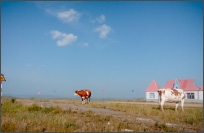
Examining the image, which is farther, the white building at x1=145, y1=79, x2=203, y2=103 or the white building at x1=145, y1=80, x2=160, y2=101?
the white building at x1=145, y1=80, x2=160, y2=101

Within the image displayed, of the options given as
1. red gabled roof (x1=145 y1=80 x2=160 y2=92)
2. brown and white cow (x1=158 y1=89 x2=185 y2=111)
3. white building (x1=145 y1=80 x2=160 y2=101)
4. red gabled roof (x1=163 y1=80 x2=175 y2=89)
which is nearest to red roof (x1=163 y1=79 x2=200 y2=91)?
red gabled roof (x1=163 y1=80 x2=175 y2=89)

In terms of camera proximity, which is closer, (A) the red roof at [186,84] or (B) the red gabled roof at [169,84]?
(A) the red roof at [186,84]

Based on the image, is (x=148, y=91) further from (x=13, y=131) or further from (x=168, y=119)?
(x=13, y=131)

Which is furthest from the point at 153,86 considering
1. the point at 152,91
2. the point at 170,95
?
the point at 170,95

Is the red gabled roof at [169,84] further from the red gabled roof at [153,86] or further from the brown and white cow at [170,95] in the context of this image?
the brown and white cow at [170,95]

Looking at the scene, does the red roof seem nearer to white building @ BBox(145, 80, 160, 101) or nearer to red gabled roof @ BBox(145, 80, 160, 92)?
red gabled roof @ BBox(145, 80, 160, 92)

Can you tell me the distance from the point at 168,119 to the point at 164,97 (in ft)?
17.1

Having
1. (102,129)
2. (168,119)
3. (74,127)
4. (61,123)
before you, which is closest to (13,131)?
(61,123)

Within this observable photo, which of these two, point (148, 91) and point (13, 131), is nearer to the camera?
point (13, 131)

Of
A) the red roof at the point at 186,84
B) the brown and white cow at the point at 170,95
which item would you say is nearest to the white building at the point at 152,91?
the red roof at the point at 186,84

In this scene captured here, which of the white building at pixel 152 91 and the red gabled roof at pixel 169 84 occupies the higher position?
the red gabled roof at pixel 169 84

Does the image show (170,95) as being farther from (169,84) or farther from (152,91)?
(169,84)

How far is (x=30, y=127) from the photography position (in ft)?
23.2

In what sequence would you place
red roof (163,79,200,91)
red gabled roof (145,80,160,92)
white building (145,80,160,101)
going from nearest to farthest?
red roof (163,79,200,91), white building (145,80,160,101), red gabled roof (145,80,160,92)
